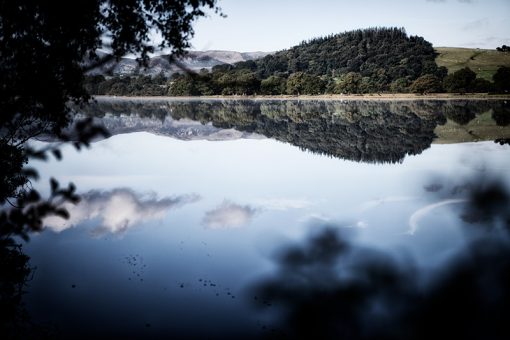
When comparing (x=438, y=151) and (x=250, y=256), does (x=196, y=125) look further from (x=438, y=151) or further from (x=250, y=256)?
(x=250, y=256)

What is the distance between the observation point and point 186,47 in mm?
14984

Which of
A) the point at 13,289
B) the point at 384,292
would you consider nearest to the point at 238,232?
the point at 384,292

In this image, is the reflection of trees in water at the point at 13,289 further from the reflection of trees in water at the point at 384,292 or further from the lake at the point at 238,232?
the reflection of trees in water at the point at 384,292

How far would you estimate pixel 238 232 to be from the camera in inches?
749

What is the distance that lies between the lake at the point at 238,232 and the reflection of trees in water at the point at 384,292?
110mm

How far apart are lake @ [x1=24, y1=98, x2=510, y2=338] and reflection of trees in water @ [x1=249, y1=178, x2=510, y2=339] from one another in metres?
0.11

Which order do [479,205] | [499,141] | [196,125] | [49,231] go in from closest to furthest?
[49,231]
[479,205]
[499,141]
[196,125]

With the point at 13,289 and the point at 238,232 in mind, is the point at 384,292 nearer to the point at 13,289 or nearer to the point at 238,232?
the point at 238,232

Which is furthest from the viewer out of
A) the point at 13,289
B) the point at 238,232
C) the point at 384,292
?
the point at 238,232

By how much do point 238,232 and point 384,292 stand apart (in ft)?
26.9

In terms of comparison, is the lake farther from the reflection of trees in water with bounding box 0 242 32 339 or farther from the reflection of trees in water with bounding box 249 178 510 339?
the reflection of trees in water with bounding box 0 242 32 339

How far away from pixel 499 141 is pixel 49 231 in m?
45.5

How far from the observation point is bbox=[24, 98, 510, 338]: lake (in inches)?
465

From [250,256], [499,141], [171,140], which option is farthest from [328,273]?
[171,140]
